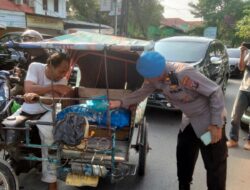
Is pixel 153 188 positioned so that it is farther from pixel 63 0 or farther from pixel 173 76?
pixel 63 0

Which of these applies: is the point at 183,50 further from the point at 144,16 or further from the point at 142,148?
the point at 144,16

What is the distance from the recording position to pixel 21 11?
2597 centimetres

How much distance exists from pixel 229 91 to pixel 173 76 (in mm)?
10045

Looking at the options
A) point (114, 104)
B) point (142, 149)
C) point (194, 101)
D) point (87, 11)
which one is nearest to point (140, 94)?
point (114, 104)

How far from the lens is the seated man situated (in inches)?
141

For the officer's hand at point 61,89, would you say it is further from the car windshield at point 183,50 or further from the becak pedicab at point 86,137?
the car windshield at point 183,50

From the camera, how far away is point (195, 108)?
10.5 feet

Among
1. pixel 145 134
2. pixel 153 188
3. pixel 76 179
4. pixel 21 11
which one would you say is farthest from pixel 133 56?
pixel 21 11

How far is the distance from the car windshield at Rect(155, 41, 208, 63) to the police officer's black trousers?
4884mm

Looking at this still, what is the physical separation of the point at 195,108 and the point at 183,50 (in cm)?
576

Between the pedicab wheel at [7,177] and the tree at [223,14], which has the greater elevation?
the tree at [223,14]

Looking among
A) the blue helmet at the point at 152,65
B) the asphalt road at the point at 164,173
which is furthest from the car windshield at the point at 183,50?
the blue helmet at the point at 152,65

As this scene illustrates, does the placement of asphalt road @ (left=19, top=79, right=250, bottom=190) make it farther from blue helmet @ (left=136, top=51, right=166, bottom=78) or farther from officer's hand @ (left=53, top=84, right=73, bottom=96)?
blue helmet @ (left=136, top=51, right=166, bottom=78)

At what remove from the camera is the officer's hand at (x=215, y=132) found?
310 cm
